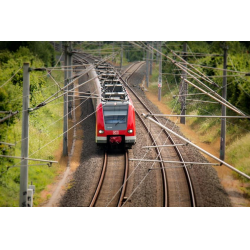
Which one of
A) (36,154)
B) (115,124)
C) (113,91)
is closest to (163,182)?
(115,124)

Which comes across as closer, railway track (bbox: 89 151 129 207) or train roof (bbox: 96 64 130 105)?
railway track (bbox: 89 151 129 207)

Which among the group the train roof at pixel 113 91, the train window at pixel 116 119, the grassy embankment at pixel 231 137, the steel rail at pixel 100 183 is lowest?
the steel rail at pixel 100 183

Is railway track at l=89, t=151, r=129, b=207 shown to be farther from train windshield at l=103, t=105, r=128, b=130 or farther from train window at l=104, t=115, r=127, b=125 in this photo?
train window at l=104, t=115, r=127, b=125

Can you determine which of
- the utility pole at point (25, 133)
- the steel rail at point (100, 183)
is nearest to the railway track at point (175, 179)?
the steel rail at point (100, 183)

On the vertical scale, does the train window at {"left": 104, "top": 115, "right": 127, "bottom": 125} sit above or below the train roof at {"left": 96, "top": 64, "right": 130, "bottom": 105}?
below

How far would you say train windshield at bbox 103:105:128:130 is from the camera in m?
17.6

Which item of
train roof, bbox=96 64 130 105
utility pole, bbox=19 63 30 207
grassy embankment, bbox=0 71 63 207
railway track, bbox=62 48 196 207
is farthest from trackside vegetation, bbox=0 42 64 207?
train roof, bbox=96 64 130 105

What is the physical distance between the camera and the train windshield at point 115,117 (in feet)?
57.8

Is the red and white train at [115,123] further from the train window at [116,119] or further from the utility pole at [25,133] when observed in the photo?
the utility pole at [25,133]

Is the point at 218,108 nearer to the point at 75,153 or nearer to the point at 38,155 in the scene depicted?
the point at 75,153

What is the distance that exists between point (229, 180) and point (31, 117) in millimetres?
10337

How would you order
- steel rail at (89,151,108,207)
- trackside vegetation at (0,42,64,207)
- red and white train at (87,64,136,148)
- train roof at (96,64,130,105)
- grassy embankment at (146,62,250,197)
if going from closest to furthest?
steel rail at (89,151,108,207), trackside vegetation at (0,42,64,207), grassy embankment at (146,62,250,197), red and white train at (87,64,136,148), train roof at (96,64,130,105)
